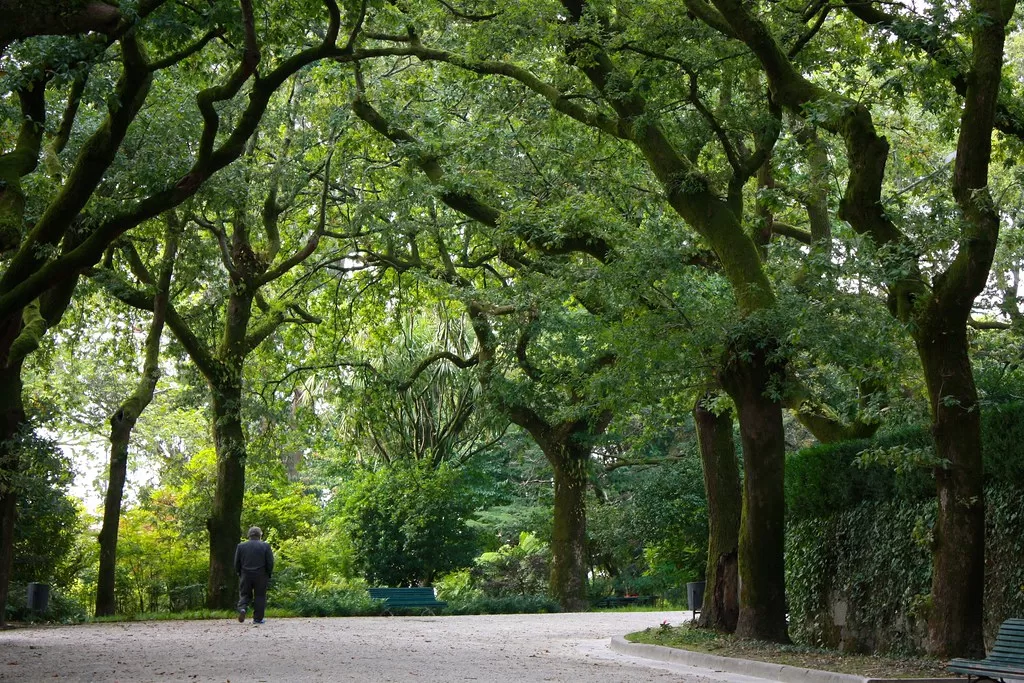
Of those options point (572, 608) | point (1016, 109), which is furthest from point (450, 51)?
point (572, 608)

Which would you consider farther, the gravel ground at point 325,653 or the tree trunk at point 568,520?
the tree trunk at point 568,520

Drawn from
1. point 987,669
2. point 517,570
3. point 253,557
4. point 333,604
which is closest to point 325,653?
point 253,557

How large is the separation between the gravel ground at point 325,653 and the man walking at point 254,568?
0.42m

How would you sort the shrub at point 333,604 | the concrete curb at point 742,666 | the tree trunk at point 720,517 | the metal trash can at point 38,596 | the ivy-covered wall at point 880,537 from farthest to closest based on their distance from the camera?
the shrub at point 333,604 → the metal trash can at point 38,596 → the tree trunk at point 720,517 → the ivy-covered wall at point 880,537 → the concrete curb at point 742,666

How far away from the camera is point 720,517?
15977 mm

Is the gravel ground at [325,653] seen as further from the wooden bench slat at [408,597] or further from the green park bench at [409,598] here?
the wooden bench slat at [408,597]

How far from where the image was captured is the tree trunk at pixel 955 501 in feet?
35.4

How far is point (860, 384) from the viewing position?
16.0 m

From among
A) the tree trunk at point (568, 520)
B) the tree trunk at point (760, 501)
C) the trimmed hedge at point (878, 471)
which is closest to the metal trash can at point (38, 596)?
the tree trunk at point (568, 520)

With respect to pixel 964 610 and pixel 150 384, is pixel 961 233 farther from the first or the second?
pixel 150 384

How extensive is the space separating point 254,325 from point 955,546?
1645 centimetres

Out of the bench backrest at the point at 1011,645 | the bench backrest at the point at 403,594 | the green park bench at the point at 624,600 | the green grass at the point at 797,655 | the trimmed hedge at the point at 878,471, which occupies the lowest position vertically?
the green park bench at the point at 624,600

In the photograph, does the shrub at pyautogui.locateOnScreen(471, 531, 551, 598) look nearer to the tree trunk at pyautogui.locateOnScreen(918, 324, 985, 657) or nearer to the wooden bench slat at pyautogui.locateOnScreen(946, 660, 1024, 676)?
the tree trunk at pyautogui.locateOnScreen(918, 324, 985, 657)

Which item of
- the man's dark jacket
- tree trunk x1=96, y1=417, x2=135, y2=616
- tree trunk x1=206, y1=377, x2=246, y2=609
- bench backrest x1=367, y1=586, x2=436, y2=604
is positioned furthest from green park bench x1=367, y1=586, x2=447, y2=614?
the man's dark jacket
